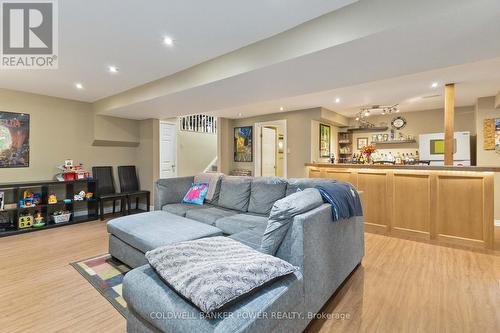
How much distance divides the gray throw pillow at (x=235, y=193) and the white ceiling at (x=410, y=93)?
208 centimetres

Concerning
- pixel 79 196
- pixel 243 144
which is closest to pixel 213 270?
pixel 79 196

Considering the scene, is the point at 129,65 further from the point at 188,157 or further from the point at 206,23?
the point at 188,157

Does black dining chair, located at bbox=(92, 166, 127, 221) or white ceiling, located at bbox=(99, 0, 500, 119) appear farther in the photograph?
black dining chair, located at bbox=(92, 166, 127, 221)

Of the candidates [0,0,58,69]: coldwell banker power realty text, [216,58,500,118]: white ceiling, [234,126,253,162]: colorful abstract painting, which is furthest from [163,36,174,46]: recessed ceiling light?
[234,126,253,162]: colorful abstract painting

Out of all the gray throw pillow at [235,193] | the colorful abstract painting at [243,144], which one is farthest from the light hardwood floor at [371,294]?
the colorful abstract painting at [243,144]

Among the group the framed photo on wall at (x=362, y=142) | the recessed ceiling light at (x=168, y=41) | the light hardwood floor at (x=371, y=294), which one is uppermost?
the recessed ceiling light at (x=168, y=41)

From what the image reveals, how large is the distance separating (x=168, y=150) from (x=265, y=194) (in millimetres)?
4105

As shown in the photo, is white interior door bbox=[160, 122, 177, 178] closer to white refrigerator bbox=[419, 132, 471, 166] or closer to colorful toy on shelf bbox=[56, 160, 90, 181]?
colorful toy on shelf bbox=[56, 160, 90, 181]

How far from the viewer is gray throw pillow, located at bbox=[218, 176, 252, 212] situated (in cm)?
334

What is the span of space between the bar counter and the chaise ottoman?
9.41 ft

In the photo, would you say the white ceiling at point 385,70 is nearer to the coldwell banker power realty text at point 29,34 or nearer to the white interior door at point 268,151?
the coldwell banker power realty text at point 29,34

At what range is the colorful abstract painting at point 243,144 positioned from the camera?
22.5 feet

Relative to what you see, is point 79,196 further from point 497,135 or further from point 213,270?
point 497,135

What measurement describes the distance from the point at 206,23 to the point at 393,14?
59.0 inches
